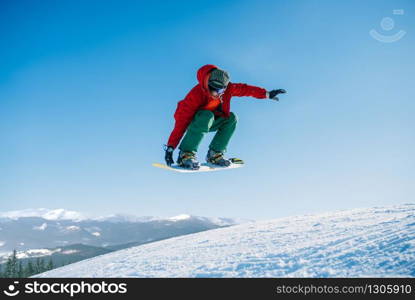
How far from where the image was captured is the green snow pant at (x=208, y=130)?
6.77 meters

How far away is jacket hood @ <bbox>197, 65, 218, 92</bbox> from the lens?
21.1 ft

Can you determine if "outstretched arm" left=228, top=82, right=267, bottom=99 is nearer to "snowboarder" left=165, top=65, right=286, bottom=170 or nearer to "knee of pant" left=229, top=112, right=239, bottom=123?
"snowboarder" left=165, top=65, right=286, bottom=170

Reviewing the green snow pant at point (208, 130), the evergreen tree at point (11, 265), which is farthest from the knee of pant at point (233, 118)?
the evergreen tree at point (11, 265)

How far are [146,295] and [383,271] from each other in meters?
2.13

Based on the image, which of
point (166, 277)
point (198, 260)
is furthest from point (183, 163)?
point (166, 277)

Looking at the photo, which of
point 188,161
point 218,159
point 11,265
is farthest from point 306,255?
point 11,265

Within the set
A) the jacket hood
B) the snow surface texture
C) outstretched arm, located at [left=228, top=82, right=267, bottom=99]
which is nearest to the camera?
the snow surface texture

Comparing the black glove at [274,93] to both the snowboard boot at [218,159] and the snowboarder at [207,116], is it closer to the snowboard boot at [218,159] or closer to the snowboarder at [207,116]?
the snowboarder at [207,116]

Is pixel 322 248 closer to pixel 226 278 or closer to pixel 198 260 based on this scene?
pixel 226 278

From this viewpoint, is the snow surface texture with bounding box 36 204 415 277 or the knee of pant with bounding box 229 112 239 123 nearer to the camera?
the snow surface texture with bounding box 36 204 415 277

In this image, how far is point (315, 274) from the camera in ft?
9.58

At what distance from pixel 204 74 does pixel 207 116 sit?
86cm

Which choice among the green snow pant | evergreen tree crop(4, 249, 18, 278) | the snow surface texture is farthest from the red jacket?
evergreen tree crop(4, 249, 18, 278)

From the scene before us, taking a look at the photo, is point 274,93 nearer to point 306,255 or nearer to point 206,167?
point 206,167
